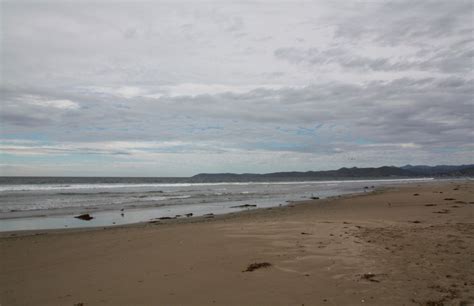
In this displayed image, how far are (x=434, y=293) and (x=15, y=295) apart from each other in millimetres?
7416

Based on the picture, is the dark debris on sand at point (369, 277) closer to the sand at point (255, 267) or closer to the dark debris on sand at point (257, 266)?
the sand at point (255, 267)

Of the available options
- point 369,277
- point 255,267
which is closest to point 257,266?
point 255,267

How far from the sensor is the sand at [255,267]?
5.73m

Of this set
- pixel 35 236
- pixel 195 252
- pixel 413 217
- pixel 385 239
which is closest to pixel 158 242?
pixel 195 252

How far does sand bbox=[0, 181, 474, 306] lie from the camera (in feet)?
18.8

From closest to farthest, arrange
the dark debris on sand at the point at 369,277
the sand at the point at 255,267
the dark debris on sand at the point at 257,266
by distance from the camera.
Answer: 1. the sand at the point at 255,267
2. the dark debris on sand at the point at 369,277
3. the dark debris on sand at the point at 257,266

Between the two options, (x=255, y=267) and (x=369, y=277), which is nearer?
(x=369, y=277)

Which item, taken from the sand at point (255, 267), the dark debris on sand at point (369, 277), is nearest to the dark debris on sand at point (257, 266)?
the sand at point (255, 267)

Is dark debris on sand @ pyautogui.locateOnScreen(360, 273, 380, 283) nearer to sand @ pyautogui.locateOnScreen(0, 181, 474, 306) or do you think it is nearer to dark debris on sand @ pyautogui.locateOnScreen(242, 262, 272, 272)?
sand @ pyautogui.locateOnScreen(0, 181, 474, 306)

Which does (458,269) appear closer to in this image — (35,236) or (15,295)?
(15,295)

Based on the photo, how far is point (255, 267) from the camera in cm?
725

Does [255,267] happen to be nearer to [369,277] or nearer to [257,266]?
[257,266]

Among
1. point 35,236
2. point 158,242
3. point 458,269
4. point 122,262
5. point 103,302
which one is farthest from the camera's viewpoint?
point 35,236

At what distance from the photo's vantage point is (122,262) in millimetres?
8414
